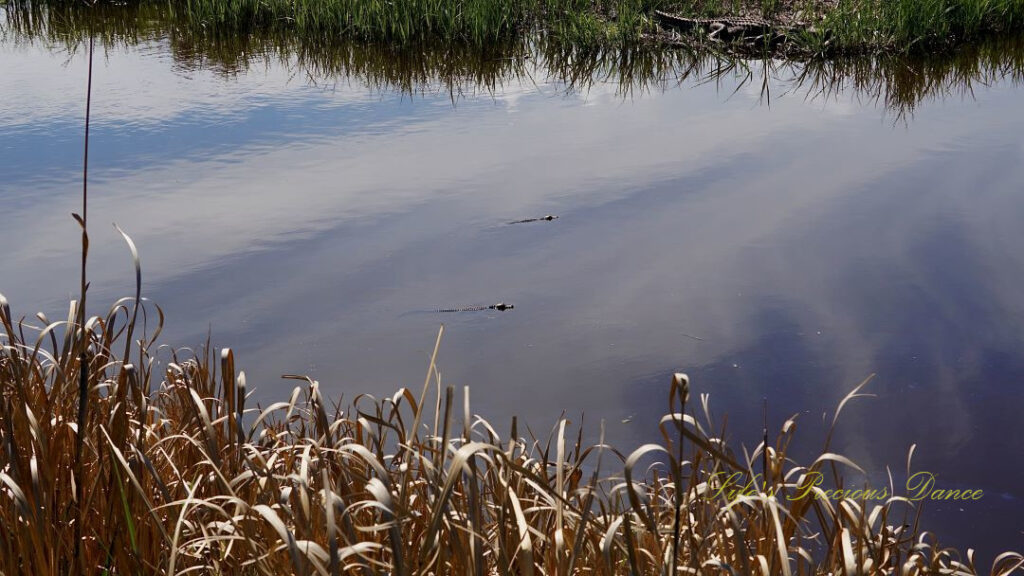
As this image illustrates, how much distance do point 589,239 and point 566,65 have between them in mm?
3388

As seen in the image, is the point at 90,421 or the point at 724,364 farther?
the point at 724,364

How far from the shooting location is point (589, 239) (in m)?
3.73

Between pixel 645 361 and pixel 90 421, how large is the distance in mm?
1563

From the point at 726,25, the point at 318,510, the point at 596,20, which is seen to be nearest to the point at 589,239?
the point at 318,510

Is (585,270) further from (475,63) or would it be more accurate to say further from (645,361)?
(475,63)

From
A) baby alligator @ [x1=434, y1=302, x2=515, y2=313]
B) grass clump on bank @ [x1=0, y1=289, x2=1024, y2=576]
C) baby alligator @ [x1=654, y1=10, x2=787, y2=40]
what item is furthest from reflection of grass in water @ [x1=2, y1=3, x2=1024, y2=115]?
grass clump on bank @ [x1=0, y1=289, x2=1024, y2=576]

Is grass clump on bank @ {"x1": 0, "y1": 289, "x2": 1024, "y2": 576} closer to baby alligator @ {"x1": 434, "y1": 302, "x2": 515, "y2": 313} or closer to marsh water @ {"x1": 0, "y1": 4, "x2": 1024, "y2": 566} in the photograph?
marsh water @ {"x1": 0, "y1": 4, "x2": 1024, "y2": 566}

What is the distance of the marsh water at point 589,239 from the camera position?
2689mm

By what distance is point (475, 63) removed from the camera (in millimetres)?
6926

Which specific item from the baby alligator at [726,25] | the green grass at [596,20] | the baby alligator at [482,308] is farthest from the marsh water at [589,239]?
the baby alligator at [726,25]

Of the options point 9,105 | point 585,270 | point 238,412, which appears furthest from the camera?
point 9,105

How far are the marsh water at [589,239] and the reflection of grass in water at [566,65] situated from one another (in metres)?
0.07

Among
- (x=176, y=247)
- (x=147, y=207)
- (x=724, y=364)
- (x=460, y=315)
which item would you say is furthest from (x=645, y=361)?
(x=147, y=207)

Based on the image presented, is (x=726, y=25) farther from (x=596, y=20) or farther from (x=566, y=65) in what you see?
(x=566, y=65)
